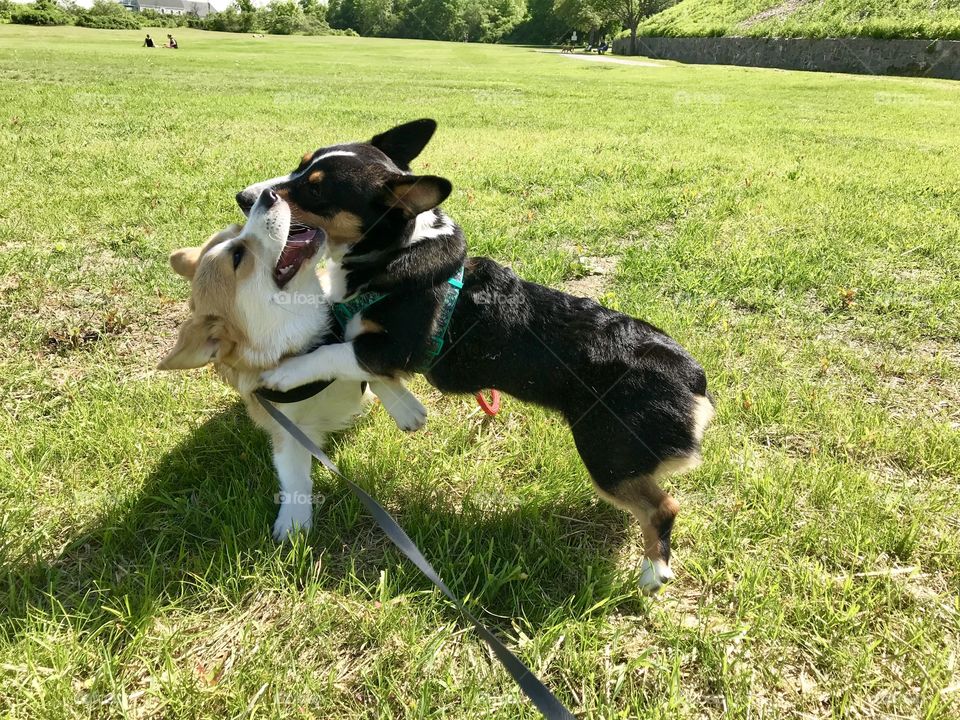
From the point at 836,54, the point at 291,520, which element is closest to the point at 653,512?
the point at 291,520

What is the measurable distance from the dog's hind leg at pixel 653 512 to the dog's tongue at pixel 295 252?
1619 mm

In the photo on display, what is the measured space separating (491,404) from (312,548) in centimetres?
123

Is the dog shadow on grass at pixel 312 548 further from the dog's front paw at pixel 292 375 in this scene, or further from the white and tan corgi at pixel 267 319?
the dog's front paw at pixel 292 375

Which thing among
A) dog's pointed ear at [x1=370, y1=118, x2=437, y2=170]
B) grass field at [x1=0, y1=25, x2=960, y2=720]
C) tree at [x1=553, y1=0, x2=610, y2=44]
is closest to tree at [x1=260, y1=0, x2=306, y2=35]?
tree at [x1=553, y1=0, x2=610, y2=44]

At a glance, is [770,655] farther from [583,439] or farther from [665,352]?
[665,352]

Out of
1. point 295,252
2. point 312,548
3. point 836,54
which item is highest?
point 836,54

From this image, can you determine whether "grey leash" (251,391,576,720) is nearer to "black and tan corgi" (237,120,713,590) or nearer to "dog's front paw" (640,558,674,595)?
"black and tan corgi" (237,120,713,590)

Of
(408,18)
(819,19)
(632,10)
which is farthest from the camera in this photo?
(408,18)

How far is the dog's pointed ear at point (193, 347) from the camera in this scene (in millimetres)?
2211

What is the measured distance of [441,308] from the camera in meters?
2.38

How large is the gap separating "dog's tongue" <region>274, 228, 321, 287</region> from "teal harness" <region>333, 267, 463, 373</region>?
268 millimetres

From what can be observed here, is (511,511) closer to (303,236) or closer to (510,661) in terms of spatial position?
(510,661)

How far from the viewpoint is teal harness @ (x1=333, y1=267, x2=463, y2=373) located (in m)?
2.36

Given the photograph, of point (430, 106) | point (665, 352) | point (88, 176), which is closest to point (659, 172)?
point (665, 352)
